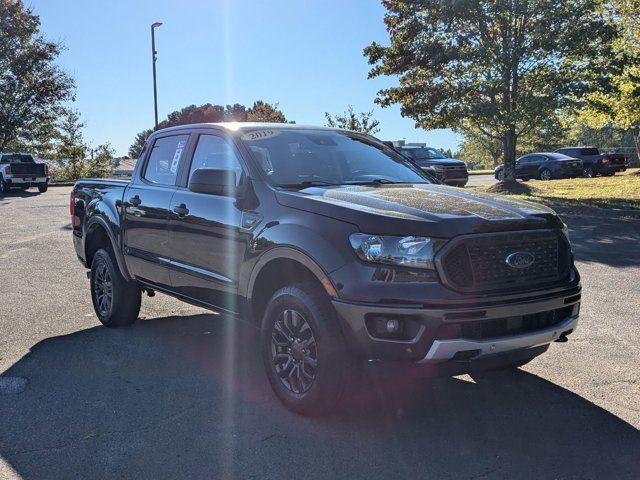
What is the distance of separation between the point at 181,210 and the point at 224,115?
55.3m

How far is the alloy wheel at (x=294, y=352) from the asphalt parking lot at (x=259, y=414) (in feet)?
0.79

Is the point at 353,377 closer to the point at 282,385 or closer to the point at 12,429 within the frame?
the point at 282,385

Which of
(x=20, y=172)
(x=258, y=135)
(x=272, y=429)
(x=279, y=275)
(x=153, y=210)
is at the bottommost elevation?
(x=272, y=429)

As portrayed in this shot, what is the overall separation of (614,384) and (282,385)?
7.67 feet

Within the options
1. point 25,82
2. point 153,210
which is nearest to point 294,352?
point 153,210

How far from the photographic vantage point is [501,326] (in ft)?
11.2

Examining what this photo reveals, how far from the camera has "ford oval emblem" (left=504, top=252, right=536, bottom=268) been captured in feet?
11.5

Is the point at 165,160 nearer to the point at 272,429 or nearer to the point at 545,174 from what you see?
the point at 272,429

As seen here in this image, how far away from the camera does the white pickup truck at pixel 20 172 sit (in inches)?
1108

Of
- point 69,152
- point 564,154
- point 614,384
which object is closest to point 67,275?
point 614,384

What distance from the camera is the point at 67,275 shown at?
8578 mm

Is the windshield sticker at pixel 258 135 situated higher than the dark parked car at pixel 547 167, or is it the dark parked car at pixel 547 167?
the dark parked car at pixel 547 167

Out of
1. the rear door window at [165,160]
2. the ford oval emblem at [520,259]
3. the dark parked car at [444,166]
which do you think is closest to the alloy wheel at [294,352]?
the ford oval emblem at [520,259]

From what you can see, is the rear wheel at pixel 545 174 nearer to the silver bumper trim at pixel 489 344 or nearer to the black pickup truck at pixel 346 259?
the black pickup truck at pixel 346 259
